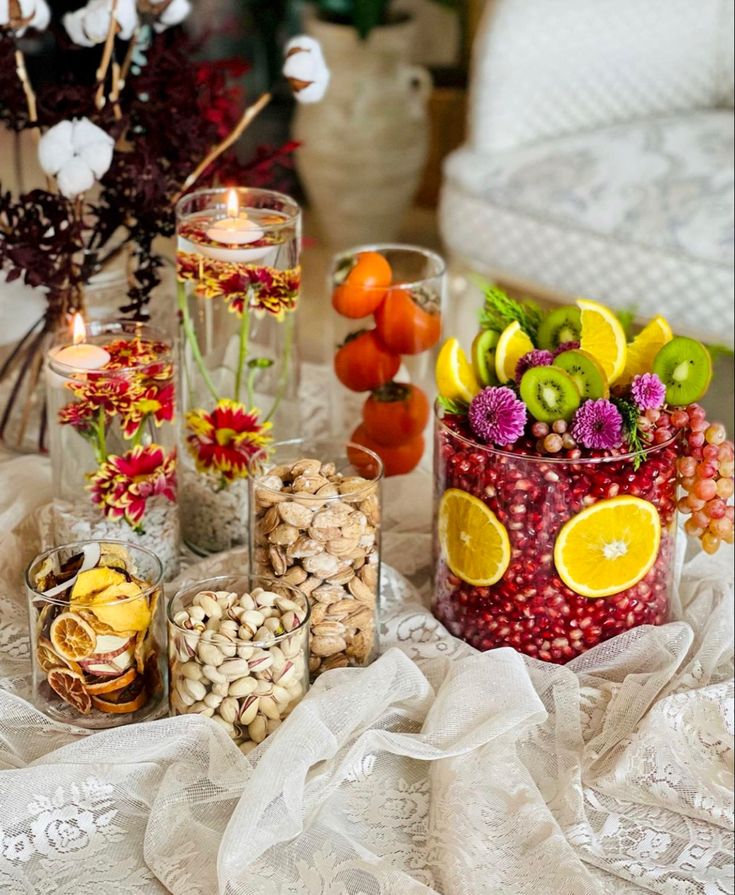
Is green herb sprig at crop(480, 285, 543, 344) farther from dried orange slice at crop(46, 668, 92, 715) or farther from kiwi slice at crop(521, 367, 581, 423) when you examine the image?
dried orange slice at crop(46, 668, 92, 715)

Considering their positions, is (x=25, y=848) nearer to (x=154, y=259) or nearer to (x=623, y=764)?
(x=623, y=764)

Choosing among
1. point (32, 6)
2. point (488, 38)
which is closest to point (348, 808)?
point (32, 6)

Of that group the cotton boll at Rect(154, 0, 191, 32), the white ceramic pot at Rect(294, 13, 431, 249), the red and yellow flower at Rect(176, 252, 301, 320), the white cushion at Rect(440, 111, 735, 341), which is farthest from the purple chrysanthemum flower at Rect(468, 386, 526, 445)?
the white ceramic pot at Rect(294, 13, 431, 249)

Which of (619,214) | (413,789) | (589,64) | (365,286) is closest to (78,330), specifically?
(365,286)

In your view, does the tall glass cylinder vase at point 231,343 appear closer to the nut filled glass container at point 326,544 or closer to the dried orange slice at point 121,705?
the nut filled glass container at point 326,544

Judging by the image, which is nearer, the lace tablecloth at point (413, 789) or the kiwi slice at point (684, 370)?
the lace tablecloth at point (413, 789)

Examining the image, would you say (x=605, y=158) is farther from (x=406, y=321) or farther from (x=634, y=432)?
(x=634, y=432)

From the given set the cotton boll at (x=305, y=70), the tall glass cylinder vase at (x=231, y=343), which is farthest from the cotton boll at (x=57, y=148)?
the cotton boll at (x=305, y=70)

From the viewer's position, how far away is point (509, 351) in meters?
1.00

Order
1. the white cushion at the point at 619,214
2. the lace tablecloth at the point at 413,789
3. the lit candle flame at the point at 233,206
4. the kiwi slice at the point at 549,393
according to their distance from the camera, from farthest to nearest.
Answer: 1. the white cushion at the point at 619,214
2. the lit candle flame at the point at 233,206
3. the kiwi slice at the point at 549,393
4. the lace tablecloth at the point at 413,789

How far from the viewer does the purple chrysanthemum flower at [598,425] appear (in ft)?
3.00

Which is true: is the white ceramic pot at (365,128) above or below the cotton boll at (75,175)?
below

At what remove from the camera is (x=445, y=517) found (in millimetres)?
1017

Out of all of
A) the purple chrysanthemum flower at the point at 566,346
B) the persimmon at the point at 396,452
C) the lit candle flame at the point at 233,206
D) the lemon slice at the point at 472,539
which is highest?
the lit candle flame at the point at 233,206
